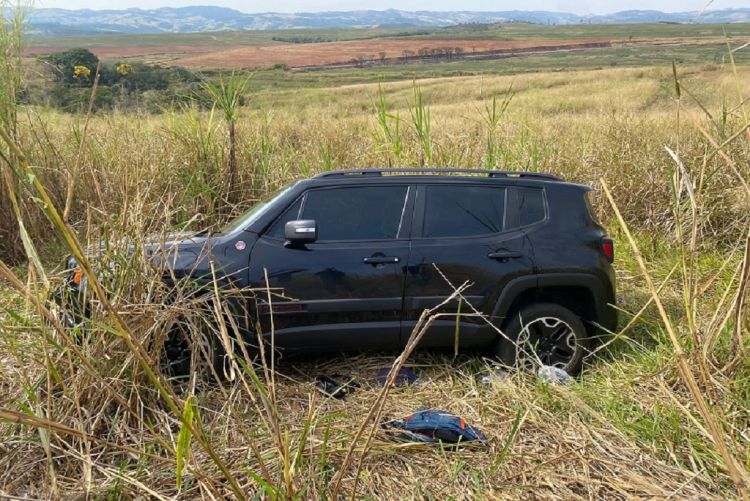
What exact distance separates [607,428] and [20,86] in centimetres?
697

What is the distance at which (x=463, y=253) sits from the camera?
181 inches

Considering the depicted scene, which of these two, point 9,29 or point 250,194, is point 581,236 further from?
point 9,29

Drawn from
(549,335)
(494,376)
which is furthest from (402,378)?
(549,335)

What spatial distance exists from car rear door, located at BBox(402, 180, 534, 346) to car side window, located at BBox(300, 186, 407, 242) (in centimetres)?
18

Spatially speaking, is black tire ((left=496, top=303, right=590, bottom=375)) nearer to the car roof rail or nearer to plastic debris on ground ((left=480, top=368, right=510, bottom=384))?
plastic debris on ground ((left=480, top=368, right=510, bottom=384))

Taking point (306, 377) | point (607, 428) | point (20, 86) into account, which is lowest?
point (306, 377)

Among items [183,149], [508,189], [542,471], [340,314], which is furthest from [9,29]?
[542,471]

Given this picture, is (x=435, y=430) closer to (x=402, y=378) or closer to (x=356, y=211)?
(x=402, y=378)

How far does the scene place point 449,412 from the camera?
4.02 m

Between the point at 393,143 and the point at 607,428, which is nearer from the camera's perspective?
the point at 607,428

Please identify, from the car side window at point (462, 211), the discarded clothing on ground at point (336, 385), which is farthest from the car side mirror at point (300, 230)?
the discarded clothing on ground at point (336, 385)

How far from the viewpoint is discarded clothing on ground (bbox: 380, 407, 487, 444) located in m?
3.46

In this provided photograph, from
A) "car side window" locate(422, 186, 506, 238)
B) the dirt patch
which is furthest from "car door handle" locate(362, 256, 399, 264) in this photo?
the dirt patch

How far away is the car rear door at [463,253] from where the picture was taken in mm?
4574
